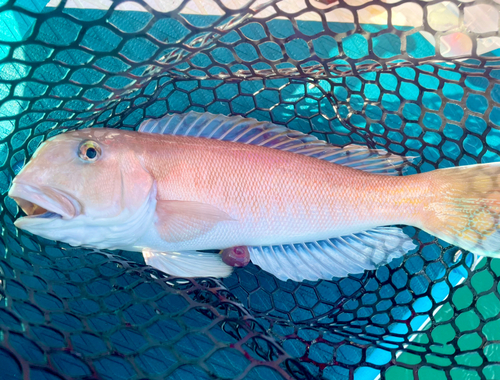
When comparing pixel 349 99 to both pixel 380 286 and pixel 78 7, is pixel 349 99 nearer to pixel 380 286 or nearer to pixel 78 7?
pixel 380 286

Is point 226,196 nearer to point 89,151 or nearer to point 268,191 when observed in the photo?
point 268,191

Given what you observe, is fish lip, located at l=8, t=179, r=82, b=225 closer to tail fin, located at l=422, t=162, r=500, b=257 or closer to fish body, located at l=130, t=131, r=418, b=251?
fish body, located at l=130, t=131, r=418, b=251

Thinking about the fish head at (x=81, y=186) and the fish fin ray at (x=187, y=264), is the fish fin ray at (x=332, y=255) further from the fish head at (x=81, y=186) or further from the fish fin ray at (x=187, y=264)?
the fish head at (x=81, y=186)

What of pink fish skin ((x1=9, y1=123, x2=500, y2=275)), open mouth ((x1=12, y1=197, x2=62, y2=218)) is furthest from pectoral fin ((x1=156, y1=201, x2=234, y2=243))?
open mouth ((x1=12, y1=197, x2=62, y2=218))

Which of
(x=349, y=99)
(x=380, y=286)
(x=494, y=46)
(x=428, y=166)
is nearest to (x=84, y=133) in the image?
(x=349, y=99)

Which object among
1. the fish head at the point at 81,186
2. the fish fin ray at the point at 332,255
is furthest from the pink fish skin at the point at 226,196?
the fish fin ray at the point at 332,255

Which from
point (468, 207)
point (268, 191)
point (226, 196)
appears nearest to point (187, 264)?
point (226, 196)
